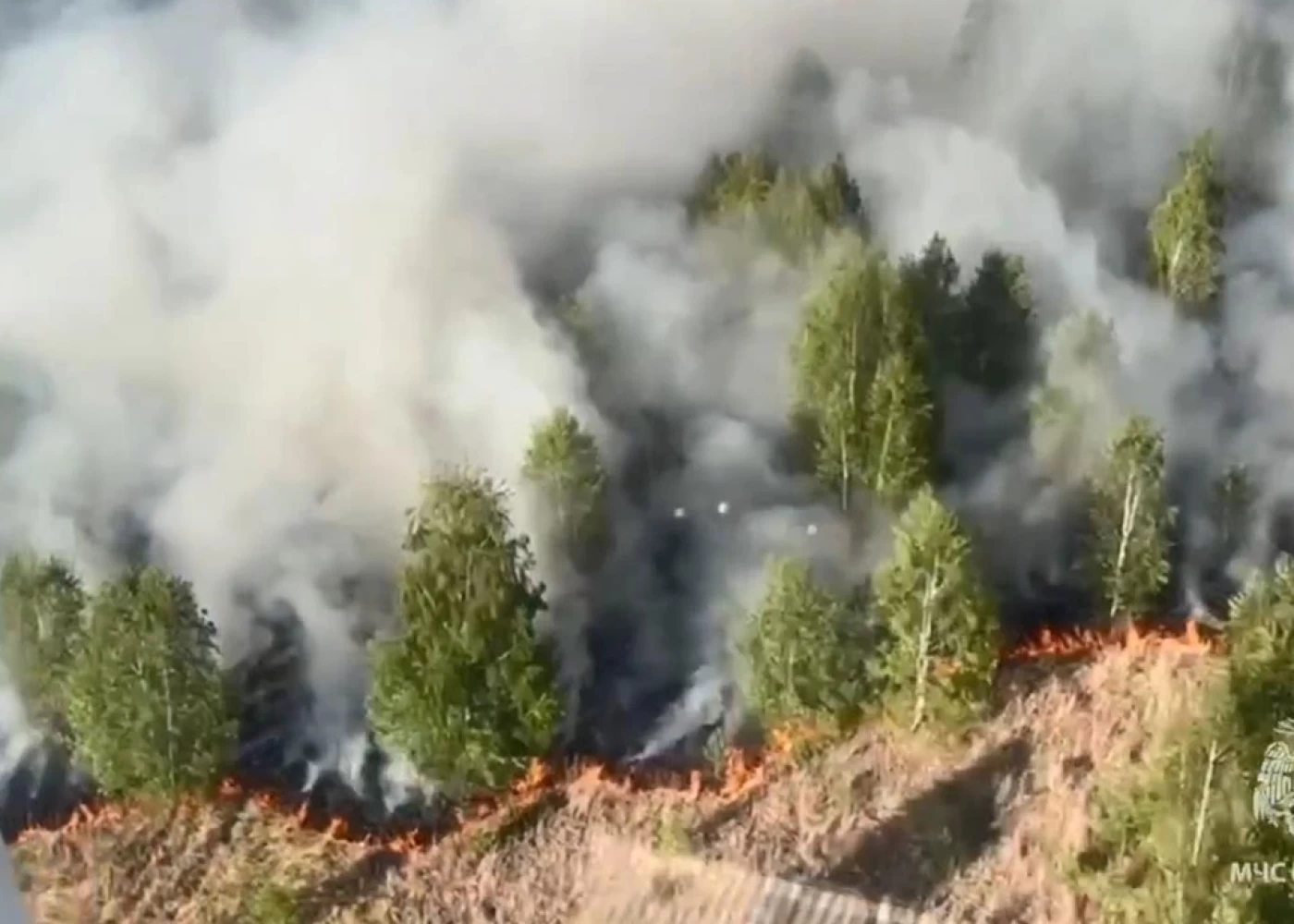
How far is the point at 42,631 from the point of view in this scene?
1276 mm

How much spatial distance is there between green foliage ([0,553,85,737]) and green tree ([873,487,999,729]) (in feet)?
1.82

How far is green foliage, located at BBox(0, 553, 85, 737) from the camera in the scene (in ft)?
4.16

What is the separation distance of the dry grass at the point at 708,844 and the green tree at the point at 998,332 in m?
0.23

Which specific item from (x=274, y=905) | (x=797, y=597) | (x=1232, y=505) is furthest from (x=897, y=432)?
(x=274, y=905)

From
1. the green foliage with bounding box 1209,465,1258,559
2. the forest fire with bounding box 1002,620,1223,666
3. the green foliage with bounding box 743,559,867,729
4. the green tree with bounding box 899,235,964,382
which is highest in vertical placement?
the green tree with bounding box 899,235,964,382

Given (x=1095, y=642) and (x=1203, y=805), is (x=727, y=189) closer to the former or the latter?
(x=1095, y=642)

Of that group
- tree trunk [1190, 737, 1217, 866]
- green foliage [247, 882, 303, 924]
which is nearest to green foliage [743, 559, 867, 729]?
tree trunk [1190, 737, 1217, 866]

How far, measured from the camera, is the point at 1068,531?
51.9 inches

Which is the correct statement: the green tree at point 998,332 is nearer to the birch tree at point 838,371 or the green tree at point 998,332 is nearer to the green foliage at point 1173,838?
the birch tree at point 838,371

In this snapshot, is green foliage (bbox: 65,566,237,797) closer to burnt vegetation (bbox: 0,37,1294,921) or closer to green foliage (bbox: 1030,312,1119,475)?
burnt vegetation (bbox: 0,37,1294,921)

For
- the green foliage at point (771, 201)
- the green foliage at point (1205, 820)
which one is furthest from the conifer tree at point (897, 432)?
the green foliage at point (1205, 820)

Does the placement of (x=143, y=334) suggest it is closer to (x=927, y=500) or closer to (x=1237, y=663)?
(x=927, y=500)

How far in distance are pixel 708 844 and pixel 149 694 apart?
0.39m

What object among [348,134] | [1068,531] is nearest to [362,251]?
[348,134]
